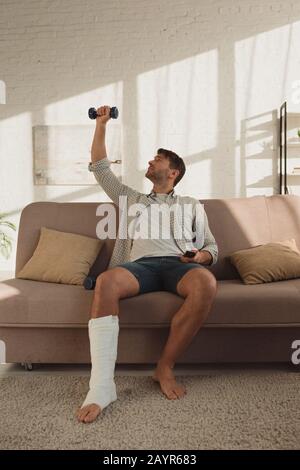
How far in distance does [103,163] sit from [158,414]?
48.9 inches

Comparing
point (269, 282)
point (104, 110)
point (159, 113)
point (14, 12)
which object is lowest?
point (269, 282)

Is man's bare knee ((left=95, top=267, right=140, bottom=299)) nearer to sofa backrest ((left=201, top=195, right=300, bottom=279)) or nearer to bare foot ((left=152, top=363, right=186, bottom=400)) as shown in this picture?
bare foot ((left=152, top=363, right=186, bottom=400))

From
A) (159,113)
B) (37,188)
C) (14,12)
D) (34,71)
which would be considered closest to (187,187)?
(159,113)

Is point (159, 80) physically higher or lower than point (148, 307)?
higher

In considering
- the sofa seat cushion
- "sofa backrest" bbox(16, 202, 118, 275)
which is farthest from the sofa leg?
"sofa backrest" bbox(16, 202, 118, 275)

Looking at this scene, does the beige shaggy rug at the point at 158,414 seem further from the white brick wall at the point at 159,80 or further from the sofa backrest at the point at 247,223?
the white brick wall at the point at 159,80

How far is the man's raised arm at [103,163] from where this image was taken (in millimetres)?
2348

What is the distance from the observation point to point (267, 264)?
2.34m

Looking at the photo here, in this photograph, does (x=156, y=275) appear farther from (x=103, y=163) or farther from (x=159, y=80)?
(x=159, y=80)

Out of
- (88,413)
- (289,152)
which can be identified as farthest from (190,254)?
(289,152)

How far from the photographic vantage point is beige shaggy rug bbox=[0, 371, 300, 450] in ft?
4.97

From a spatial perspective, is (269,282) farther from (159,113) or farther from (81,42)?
(81,42)

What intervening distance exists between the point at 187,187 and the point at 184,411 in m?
3.38

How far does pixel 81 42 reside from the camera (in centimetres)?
495
